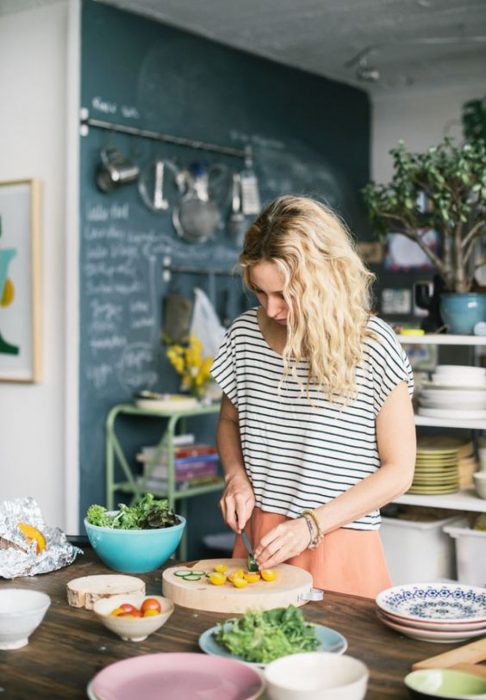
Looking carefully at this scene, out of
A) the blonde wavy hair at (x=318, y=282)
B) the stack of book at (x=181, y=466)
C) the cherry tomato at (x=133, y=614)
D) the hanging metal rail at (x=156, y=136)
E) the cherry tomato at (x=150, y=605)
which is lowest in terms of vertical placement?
the stack of book at (x=181, y=466)

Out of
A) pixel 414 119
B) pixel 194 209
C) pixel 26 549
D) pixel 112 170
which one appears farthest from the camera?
pixel 414 119

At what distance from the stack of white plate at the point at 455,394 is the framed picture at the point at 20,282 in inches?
75.5

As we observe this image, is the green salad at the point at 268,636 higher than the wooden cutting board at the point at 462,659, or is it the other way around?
the green salad at the point at 268,636

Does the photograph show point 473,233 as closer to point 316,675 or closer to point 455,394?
point 455,394

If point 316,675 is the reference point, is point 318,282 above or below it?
above

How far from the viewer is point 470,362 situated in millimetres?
4098

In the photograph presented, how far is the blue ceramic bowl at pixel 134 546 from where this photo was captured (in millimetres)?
2137

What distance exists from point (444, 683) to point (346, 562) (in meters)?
0.78

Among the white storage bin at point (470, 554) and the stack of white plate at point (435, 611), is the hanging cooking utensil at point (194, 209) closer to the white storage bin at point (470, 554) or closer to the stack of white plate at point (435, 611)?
the white storage bin at point (470, 554)

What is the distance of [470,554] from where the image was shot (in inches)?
132

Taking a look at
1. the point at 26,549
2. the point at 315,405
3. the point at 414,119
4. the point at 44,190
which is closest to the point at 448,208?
the point at 315,405

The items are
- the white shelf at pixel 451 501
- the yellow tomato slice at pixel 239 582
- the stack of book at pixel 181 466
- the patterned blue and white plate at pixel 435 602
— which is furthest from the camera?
the stack of book at pixel 181 466

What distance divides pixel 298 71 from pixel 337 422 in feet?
12.9

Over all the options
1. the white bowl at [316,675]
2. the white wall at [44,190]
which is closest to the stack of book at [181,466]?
the white wall at [44,190]
